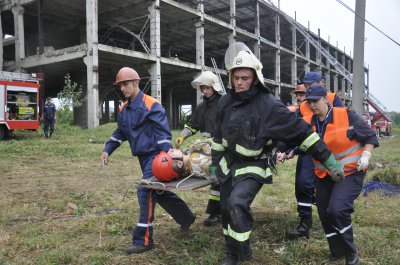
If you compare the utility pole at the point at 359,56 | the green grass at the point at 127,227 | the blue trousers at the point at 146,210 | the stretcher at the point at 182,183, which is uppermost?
the utility pole at the point at 359,56

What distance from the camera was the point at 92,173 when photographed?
27.7ft

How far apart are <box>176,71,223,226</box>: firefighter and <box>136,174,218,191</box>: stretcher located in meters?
0.74

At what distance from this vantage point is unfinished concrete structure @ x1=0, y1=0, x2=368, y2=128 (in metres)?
18.6

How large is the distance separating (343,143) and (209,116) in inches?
74.9

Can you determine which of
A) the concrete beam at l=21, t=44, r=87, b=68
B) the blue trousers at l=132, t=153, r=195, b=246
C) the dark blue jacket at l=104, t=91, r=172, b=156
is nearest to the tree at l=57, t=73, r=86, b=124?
the concrete beam at l=21, t=44, r=87, b=68

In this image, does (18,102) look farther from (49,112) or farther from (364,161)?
(364,161)

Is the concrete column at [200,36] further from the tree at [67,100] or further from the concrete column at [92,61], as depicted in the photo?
the tree at [67,100]

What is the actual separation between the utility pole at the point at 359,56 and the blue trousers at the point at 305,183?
2.31 m

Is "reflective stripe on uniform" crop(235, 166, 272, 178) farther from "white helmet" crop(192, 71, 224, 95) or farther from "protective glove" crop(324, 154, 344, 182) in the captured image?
"white helmet" crop(192, 71, 224, 95)

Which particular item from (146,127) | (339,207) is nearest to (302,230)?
(339,207)

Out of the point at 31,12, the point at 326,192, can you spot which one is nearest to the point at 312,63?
the point at 31,12

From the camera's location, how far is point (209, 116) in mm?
4828

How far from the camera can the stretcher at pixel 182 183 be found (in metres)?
3.38

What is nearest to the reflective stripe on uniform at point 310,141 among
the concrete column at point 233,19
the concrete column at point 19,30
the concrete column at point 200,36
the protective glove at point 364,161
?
the protective glove at point 364,161
